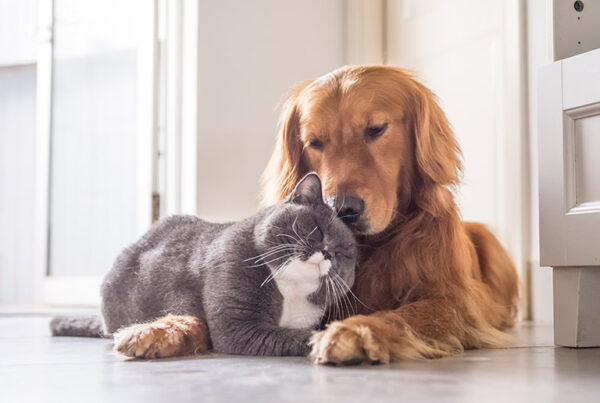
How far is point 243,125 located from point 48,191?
5.16 ft

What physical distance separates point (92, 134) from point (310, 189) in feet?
8.48

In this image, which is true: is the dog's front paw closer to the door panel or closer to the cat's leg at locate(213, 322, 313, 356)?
the cat's leg at locate(213, 322, 313, 356)

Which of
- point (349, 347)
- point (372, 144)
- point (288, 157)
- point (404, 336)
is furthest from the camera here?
point (288, 157)

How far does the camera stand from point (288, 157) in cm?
166

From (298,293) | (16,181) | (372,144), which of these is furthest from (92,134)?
(298,293)

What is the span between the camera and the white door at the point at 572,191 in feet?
4.69

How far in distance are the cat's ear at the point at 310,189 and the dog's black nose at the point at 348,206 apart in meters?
0.05

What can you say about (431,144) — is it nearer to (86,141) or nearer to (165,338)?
(165,338)

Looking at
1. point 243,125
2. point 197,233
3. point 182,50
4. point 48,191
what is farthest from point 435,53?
point 48,191

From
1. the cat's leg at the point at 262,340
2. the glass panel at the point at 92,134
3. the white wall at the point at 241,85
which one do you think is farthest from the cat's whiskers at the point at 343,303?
the glass panel at the point at 92,134

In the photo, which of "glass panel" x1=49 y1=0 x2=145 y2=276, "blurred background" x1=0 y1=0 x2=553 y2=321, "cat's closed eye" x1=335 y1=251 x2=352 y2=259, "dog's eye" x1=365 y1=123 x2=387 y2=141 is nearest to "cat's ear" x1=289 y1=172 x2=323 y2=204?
"cat's closed eye" x1=335 y1=251 x2=352 y2=259

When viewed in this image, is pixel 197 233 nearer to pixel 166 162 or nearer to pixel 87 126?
pixel 166 162

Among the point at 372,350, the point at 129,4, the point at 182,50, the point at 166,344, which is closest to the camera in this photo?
the point at 372,350

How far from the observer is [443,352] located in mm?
1368
